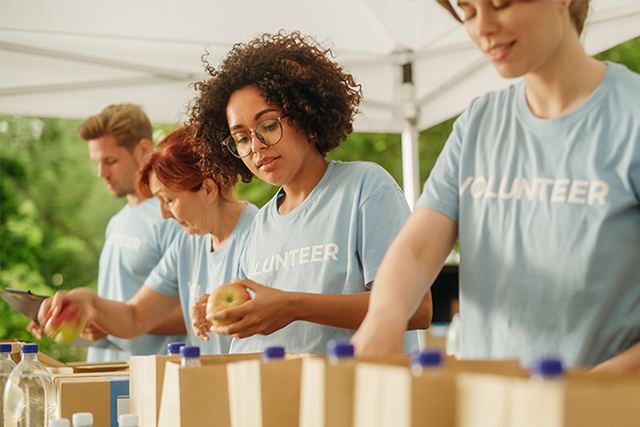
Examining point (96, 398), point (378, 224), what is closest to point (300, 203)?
point (378, 224)

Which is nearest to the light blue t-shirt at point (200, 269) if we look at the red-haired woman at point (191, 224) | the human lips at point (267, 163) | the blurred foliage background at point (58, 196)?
the red-haired woman at point (191, 224)

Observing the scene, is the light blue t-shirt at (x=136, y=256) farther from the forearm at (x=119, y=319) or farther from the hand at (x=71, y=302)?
the hand at (x=71, y=302)

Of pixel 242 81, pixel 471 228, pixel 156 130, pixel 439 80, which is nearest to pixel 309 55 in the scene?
pixel 242 81

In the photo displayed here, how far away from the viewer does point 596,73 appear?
115cm

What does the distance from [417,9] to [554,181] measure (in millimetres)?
1954

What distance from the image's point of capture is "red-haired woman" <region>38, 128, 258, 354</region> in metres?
2.29

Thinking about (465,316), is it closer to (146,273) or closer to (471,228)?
(471,228)

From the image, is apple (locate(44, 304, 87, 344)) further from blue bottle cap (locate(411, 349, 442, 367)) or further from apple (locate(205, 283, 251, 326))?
blue bottle cap (locate(411, 349, 442, 367))

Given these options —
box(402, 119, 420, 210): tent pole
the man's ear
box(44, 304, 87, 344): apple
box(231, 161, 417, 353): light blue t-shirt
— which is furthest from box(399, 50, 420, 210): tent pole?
box(44, 304, 87, 344): apple

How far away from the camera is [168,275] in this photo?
2596 mm

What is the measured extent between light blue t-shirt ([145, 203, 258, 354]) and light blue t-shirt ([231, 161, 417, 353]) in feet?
1.37

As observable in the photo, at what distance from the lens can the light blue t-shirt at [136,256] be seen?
9.37 feet

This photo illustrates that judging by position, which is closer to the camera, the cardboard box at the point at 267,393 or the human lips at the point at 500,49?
the cardboard box at the point at 267,393

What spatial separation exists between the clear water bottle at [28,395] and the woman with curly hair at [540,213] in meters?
1.11
